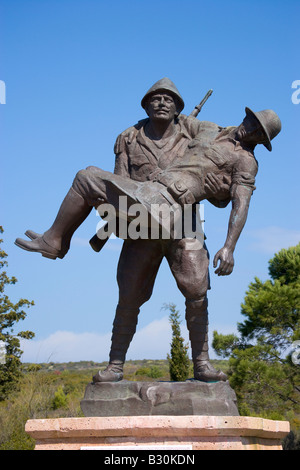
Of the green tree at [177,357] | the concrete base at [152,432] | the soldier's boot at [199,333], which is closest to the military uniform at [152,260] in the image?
the soldier's boot at [199,333]

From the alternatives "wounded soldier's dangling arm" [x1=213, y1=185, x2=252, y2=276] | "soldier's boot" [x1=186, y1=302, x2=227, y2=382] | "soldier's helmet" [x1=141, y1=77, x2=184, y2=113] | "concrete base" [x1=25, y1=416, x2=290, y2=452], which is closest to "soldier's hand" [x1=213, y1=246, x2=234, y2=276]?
"wounded soldier's dangling arm" [x1=213, y1=185, x2=252, y2=276]

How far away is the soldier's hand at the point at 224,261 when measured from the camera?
4934mm

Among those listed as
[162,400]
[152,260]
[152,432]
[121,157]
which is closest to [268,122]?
[121,157]

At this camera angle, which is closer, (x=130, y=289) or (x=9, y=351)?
(x=130, y=289)

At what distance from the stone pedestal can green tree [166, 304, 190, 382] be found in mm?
9204

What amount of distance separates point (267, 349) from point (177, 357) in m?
3.07

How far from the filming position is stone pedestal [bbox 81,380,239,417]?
468 cm

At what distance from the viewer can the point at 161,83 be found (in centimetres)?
551

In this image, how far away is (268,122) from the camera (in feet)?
17.0

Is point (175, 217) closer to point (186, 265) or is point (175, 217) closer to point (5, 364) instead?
point (186, 265)

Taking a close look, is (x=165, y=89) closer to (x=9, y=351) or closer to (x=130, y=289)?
(x=130, y=289)

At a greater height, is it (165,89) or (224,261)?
(165,89)

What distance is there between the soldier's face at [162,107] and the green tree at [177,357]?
9.50 meters
